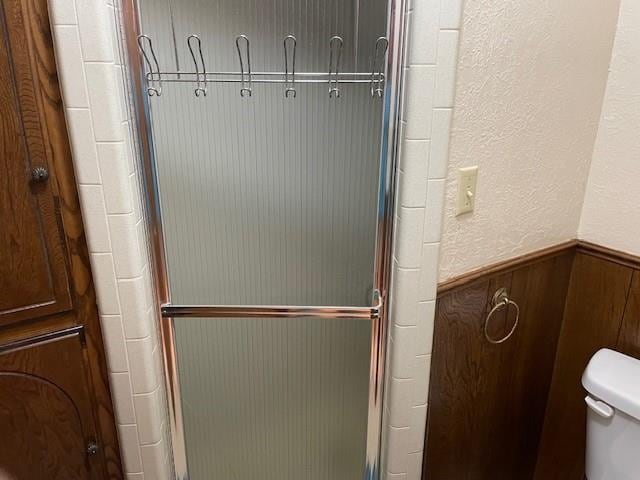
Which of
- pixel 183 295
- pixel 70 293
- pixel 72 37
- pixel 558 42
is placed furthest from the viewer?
pixel 183 295

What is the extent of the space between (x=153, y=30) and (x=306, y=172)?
470 mm

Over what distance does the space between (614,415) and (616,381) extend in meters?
0.08

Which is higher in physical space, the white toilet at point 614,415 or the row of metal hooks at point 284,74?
the row of metal hooks at point 284,74

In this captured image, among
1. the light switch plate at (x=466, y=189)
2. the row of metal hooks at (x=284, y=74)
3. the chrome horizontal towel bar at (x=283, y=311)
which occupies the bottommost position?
the chrome horizontal towel bar at (x=283, y=311)

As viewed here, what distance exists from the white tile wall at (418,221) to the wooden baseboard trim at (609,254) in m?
0.55

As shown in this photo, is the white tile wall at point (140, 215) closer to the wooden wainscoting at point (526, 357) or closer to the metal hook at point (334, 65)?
the wooden wainscoting at point (526, 357)

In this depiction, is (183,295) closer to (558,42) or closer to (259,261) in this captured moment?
(259,261)

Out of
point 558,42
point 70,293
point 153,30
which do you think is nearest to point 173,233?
point 70,293

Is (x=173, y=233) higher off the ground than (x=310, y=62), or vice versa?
(x=310, y=62)

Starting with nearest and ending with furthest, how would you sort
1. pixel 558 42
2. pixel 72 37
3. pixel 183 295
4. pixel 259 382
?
pixel 72 37
pixel 558 42
pixel 183 295
pixel 259 382

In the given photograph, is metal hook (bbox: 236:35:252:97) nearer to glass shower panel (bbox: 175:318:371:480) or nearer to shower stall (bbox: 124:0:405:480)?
shower stall (bbox: 124:0:405:480)

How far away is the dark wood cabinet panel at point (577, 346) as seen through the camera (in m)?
1.32

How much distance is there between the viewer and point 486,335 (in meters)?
1.26

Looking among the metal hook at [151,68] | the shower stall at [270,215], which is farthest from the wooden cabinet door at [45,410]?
the metal hook at [151,68]
